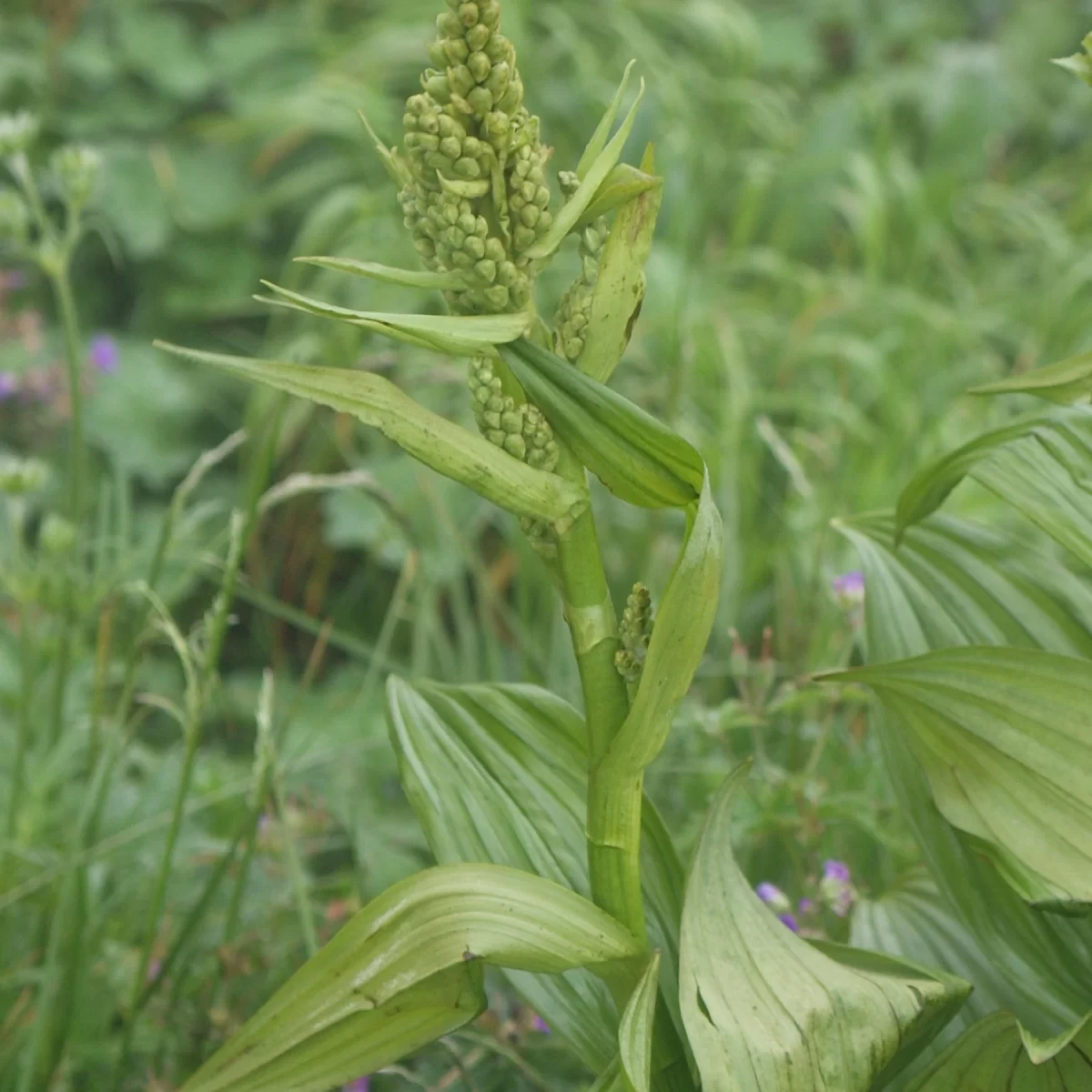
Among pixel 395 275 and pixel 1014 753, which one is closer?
pixel 395 275

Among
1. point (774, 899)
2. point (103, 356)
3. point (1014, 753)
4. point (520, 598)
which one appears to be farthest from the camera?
point (103, 356)

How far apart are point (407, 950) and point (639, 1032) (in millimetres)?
118

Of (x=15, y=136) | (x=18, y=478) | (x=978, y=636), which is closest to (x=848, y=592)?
(x=978, y=636)

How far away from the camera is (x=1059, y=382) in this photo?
0.70 meters

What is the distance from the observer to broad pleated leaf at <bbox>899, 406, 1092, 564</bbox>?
0.72m

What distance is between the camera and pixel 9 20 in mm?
2633

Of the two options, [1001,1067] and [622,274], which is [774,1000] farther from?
[622,274]

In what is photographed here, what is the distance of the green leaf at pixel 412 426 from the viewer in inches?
23.1

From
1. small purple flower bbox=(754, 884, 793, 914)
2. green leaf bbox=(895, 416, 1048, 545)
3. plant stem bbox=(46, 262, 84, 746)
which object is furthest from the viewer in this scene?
plant stem bbox=(46, 262, 84, 746)

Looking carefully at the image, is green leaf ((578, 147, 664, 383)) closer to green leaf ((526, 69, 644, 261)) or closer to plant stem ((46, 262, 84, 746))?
green leaf ((526, 69, 644, 261))

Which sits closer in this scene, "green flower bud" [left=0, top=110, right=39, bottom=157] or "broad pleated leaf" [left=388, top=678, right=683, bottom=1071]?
"broad pleated leaf" [left=388, top=678, right=683, bottom=1071]

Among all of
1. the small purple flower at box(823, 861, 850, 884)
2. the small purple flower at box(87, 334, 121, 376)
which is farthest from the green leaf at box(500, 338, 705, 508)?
the small purple flower at box(87, 334, 121, 376)

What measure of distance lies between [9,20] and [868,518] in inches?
95.8

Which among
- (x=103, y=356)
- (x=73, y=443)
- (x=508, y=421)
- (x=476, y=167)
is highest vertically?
(x=476, y=167)
